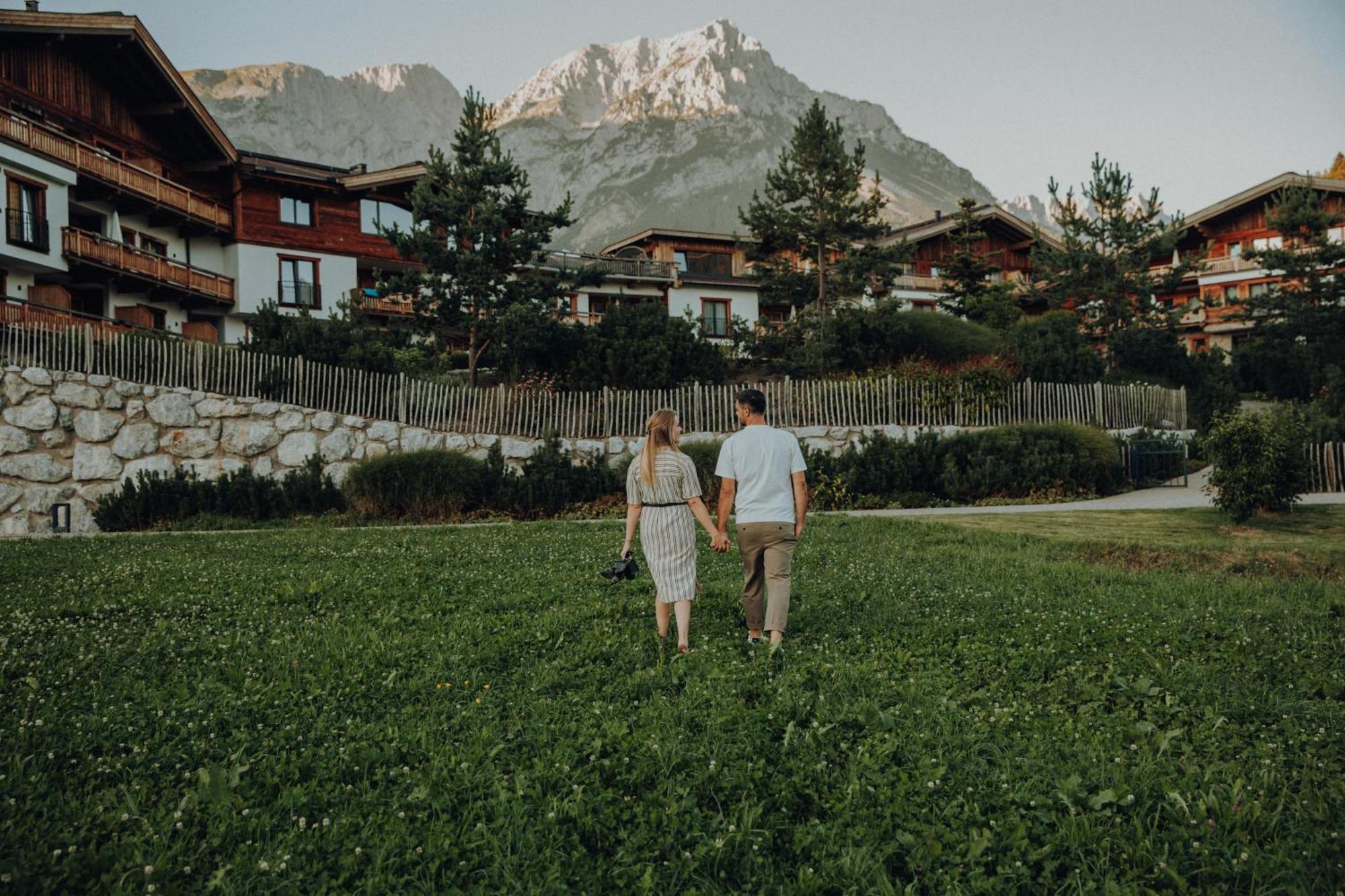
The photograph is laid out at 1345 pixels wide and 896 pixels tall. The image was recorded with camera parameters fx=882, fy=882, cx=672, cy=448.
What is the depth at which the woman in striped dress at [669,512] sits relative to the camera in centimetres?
648

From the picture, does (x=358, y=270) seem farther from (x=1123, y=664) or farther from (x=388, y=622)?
(x=1123, y=664)

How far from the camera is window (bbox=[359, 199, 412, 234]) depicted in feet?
129

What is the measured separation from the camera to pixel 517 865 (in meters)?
3.48

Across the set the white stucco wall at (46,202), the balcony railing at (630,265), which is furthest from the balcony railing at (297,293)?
the balcony railing at (630,265)

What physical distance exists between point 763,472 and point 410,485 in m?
12.4

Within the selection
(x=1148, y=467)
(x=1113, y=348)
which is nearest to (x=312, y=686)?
(x=1148, y=467)

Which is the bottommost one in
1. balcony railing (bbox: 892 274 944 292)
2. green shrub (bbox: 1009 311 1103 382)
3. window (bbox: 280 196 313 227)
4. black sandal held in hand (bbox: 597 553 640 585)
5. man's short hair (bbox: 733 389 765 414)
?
black sandal held in hand (bbox: 597 553 640 585)

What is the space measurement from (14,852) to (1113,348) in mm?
35288

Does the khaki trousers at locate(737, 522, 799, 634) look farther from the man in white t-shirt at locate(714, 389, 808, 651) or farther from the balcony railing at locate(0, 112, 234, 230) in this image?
the balcony railing at locate(0, 112, 234, 230)

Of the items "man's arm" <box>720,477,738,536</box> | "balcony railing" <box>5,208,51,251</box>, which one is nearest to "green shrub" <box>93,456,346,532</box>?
"man's arm" <box>720,477,738,536</box>

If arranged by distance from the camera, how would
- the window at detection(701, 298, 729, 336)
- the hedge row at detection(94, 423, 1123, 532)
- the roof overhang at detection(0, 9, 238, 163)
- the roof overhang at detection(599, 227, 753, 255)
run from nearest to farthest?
the hedge row at detection(94, 423, 1123, 532)
the roof overhang at detection(0, 9, 238, 163)
the roof overhang at detection(599, 227, 753, 255)
the window at detection(701, 298, 729, 336)

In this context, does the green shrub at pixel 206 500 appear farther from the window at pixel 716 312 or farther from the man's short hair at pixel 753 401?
the window at pixel 716 312

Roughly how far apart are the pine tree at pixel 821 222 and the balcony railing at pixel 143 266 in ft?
69.3

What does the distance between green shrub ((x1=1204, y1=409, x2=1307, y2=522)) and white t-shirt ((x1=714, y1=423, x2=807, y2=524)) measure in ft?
32.4
